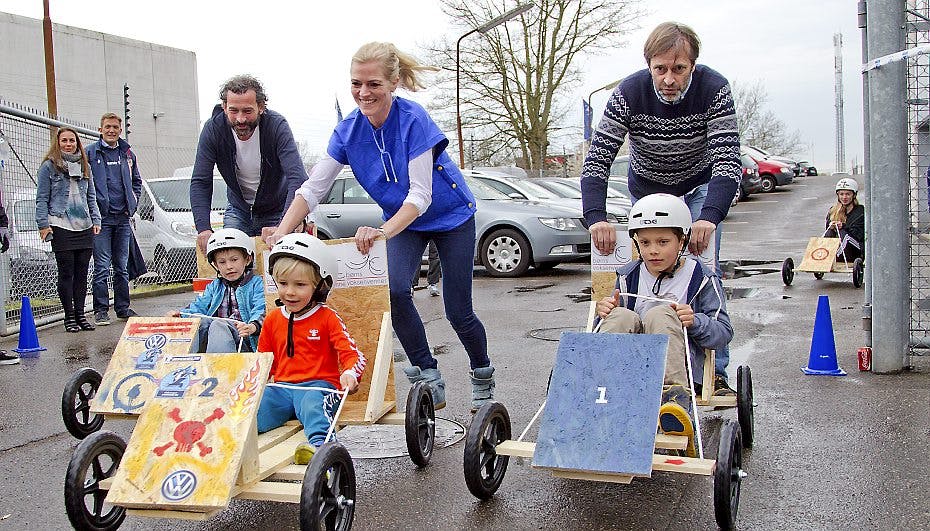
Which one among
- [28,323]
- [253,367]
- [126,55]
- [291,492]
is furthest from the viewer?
[126,55]

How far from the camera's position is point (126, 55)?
133ft

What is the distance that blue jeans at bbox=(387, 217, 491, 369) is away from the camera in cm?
527

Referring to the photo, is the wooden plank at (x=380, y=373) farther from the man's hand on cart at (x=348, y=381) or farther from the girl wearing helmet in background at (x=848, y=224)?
the girl wearing helmet in background at (x=848, y=224)

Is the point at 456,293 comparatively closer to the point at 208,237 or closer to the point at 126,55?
the point at 208,237

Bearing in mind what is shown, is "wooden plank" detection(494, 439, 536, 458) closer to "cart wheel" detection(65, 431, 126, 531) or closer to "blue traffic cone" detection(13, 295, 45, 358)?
"cart wheel" detection(65, 431, 126, 531)

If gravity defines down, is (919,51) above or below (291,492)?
above

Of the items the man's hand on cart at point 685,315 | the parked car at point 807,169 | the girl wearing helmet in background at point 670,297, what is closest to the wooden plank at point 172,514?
the girl wearing helmet in background at point 670,297

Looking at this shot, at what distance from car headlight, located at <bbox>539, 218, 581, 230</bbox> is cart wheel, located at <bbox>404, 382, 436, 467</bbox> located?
32.1 feet

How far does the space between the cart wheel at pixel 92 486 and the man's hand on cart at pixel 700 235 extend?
275 cm

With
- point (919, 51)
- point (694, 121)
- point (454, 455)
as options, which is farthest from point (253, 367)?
point (919, 51)

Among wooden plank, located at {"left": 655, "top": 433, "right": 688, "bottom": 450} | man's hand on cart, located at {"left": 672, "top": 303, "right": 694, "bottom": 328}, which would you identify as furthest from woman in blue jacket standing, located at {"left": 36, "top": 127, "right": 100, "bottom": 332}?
wooden plank, located at {"left": 655, "top": 433, "right": 688, "bottom": 450}

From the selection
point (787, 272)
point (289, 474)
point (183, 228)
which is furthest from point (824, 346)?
point (183, 228)

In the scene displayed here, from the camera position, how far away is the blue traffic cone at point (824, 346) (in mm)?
6559

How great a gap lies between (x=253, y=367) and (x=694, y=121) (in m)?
2.62
